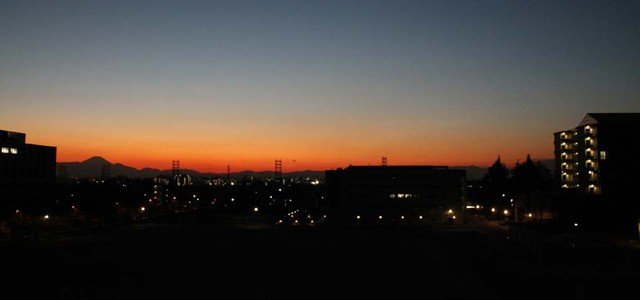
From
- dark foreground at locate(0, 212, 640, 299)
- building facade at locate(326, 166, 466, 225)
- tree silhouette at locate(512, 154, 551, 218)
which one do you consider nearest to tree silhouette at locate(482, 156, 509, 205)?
tree silhouette at locate(512, 154, 551, 218)

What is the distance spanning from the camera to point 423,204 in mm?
58781

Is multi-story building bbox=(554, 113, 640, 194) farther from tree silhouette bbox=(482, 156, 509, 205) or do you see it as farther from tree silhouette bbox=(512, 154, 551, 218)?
tree silhouette bbox=(482, 156, 509, 205)

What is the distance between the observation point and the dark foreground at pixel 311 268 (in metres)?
18.7

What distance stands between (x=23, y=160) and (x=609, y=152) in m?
64.9

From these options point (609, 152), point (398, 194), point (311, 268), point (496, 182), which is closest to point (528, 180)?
point (496, 182)

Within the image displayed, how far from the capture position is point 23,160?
213 ft

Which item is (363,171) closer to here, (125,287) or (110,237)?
(110,237)

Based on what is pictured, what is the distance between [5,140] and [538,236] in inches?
2403

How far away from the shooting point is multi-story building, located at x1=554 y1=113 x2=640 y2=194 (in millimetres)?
43519

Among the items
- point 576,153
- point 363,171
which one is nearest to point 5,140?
point 363,171

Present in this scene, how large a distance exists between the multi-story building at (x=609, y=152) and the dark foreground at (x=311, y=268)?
16.8 meters

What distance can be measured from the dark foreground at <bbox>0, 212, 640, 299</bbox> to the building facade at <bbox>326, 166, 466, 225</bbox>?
2344 centimetres

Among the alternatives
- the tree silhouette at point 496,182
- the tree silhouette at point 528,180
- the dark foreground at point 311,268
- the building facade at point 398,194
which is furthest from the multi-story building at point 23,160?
the tree silhouette at point 528,180

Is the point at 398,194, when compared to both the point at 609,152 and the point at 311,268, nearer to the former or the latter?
the point at 609,152
